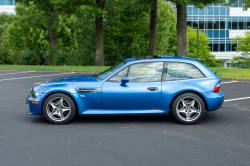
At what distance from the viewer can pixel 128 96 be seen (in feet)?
22.6

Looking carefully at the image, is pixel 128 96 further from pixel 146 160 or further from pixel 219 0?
pixel 219 0

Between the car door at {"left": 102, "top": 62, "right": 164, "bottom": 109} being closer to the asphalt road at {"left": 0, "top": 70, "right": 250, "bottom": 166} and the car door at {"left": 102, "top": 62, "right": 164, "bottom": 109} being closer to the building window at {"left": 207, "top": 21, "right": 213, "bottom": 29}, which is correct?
the asphalt road at {"left": 0, "top": 70, "right": 250, "bottom": 166}

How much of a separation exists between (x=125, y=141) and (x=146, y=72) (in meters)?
1.89

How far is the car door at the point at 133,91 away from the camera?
6.88 meters

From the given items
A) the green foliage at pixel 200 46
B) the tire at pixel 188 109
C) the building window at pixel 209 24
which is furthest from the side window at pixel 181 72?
the building window at pixel 209 24

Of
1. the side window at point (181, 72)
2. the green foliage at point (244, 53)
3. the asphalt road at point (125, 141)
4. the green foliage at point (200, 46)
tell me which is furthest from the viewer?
the green foliage at point (200, 46)

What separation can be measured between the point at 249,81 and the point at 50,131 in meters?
11.2

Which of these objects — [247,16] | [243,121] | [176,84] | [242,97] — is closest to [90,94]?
[176,84]

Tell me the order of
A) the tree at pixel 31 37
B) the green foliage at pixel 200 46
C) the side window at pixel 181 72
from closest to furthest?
the side window at pixel 181 72 < the tree at pixel 31 37 < the green foliage at pixel 200 46

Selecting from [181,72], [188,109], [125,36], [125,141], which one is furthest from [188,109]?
[125,36]

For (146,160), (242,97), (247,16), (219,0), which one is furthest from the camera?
(247,16)

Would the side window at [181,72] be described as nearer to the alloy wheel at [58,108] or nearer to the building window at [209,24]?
the alloy wheel at [58,108]

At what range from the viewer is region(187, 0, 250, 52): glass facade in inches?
2441

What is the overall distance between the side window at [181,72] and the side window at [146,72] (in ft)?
0.51
